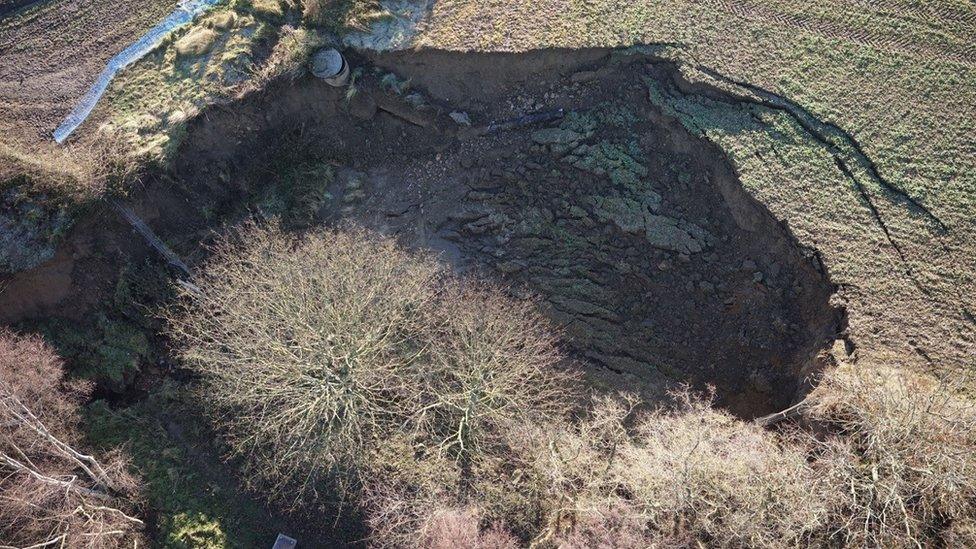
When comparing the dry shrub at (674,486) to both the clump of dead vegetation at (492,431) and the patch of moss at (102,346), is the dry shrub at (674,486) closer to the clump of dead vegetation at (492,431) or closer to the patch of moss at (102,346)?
the clump of dead vegetation at (492,431)

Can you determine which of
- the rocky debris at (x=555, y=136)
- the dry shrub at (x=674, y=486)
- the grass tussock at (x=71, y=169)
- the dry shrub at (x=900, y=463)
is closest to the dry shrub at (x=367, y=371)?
the dry shrub at (x=674, y=486)

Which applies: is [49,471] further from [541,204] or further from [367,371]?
[541,204]

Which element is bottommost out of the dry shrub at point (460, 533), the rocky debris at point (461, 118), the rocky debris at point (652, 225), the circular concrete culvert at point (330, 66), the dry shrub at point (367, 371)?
the dry shrub at point (460, 533)

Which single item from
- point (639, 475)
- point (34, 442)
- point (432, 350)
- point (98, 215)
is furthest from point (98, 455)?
point (639, 475)

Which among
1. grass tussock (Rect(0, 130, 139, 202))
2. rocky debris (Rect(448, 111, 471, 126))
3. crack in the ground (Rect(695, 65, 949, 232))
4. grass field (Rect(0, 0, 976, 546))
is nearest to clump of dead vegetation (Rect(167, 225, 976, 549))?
grass field (Rect(0, 0, 976, 546))

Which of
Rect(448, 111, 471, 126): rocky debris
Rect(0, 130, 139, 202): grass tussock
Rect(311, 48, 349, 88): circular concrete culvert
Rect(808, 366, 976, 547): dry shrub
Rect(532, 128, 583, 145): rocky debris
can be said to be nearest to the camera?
Rect(808, 366, 976, 547): dry shrub

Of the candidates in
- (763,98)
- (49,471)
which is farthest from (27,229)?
(763,98)

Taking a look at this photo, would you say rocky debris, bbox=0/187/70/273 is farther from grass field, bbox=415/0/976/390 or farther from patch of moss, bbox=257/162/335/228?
grass field, bbox=415/0/976/390
